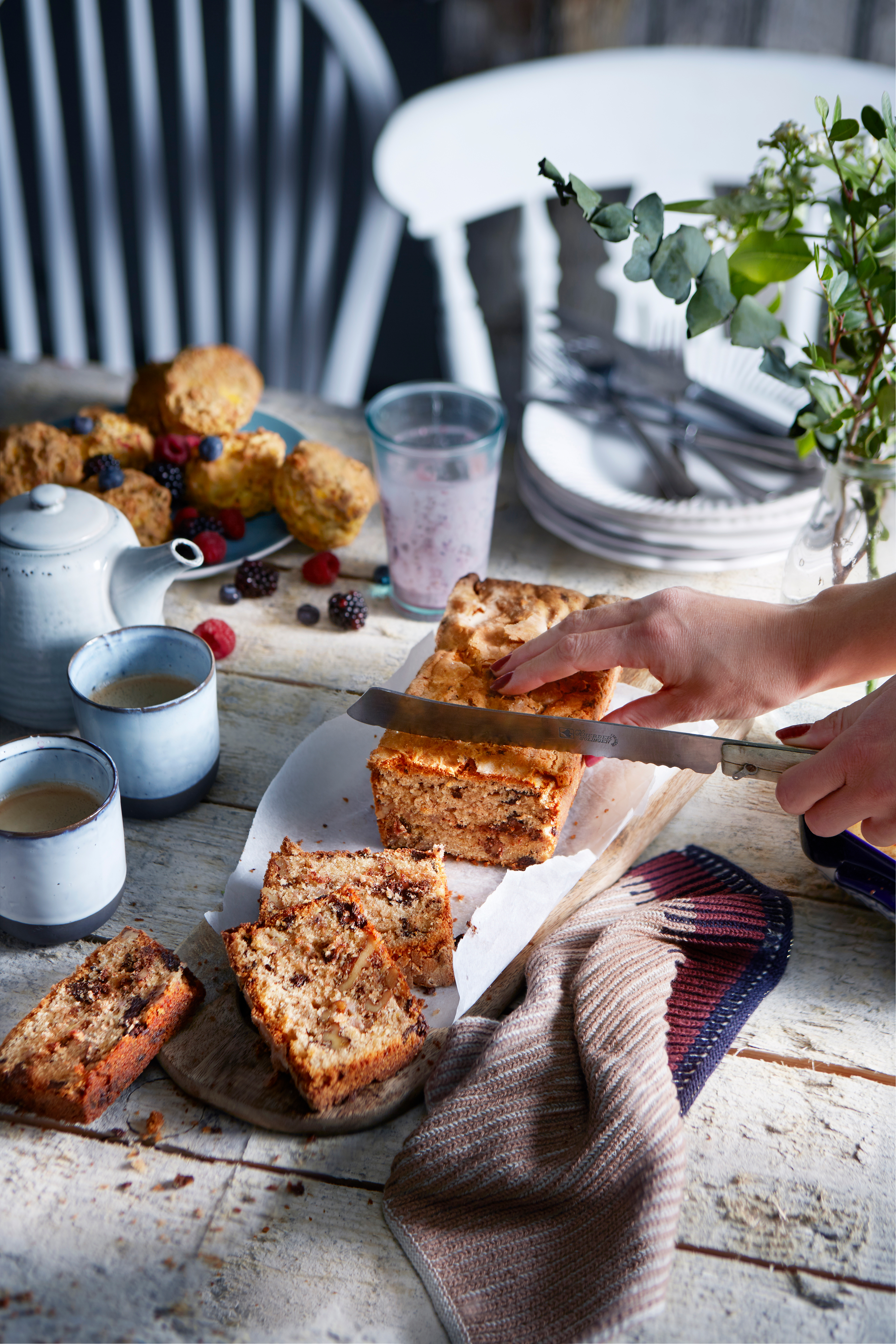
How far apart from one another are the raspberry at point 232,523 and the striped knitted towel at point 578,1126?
1.18 meters

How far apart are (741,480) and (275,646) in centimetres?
106

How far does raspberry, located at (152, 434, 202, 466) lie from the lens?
2.27 m

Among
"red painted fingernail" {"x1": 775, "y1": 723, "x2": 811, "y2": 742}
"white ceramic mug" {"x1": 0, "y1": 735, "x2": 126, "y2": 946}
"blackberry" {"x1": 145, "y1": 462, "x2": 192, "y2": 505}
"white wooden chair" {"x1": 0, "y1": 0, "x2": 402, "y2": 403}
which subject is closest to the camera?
"white ceramic mug" {"x1": 0, "y1": 735, "x2": 126, "y2": 946}

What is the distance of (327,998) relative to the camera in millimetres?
1351

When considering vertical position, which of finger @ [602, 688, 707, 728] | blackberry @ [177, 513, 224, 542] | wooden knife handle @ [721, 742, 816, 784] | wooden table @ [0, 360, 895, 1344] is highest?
wooden knife handle @ [721, 742, 816, 784]

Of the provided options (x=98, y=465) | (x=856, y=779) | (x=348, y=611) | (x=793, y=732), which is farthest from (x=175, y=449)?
(x=856, y=779)

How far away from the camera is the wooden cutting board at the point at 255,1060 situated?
1277mm

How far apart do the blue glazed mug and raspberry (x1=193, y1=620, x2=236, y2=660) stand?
0.98 ft

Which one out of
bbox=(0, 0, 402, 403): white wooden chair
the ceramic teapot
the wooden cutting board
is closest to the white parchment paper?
the wooden cutting board

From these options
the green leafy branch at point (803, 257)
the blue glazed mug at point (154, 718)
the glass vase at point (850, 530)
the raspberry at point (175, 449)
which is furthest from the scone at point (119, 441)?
the glass vase at point (850, 530)

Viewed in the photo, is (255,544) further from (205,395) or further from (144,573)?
(144,573)

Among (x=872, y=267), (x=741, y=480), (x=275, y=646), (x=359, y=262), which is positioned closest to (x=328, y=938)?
(x=275, y=646)

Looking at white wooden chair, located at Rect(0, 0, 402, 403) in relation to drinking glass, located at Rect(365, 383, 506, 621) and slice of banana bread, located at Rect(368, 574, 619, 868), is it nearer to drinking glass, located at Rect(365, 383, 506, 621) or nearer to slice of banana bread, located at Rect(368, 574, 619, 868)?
drinking glass, located at Rect(365, 383, 506, 621)

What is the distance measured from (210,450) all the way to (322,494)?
0.25m
